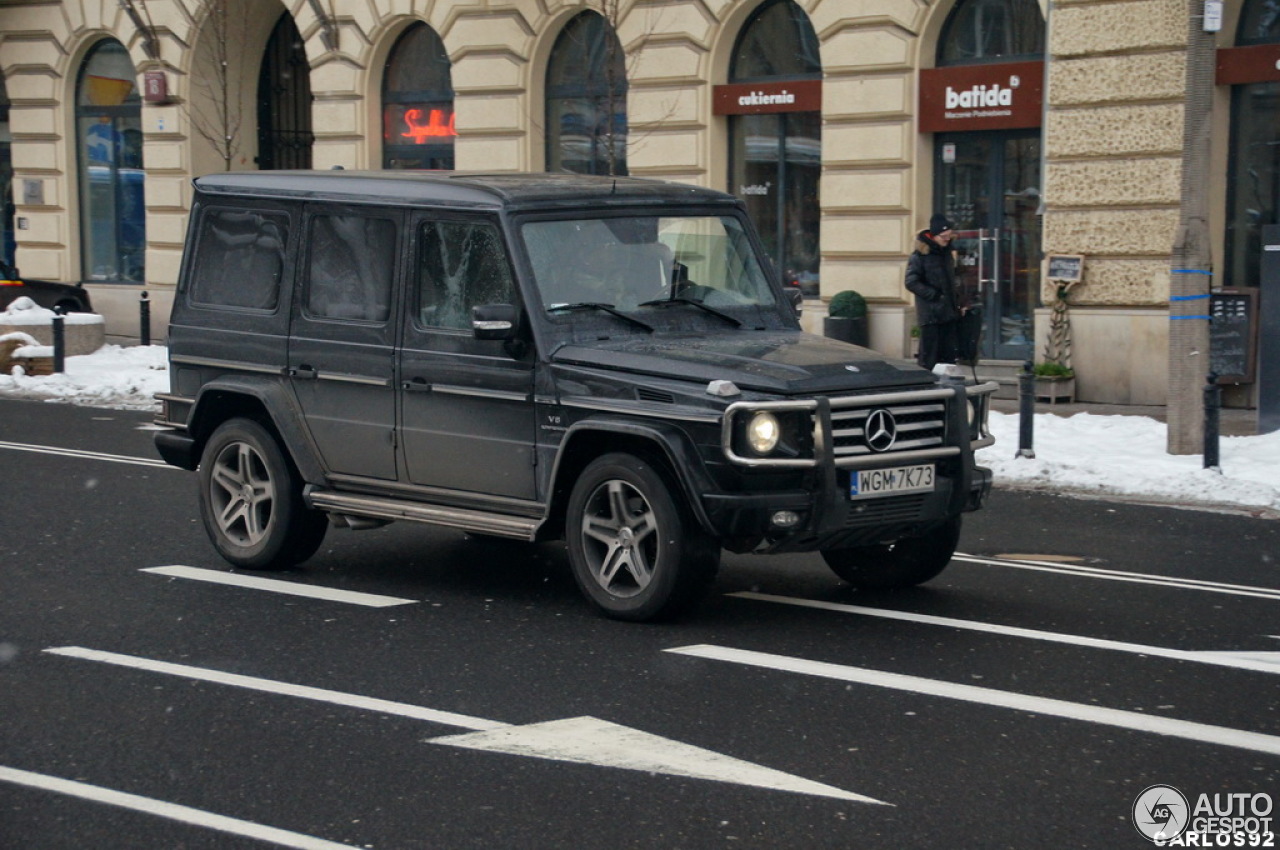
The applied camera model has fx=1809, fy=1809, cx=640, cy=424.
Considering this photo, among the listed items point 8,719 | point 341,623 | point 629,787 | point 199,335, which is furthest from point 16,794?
point 199,335

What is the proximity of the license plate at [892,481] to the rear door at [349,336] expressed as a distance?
94.4 inches

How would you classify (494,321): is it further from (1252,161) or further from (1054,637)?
(1252,161)

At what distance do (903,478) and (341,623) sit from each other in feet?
8.37

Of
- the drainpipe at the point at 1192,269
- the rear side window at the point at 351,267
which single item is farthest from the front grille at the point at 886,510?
the drainpipe at the point at 1192,269

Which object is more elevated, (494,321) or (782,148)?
A: (782,148)

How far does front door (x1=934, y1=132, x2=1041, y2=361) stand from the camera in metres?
19.7

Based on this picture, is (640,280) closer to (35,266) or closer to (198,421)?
(198,421)

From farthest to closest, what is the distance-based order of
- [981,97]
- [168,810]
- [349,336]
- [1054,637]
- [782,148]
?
1. [782,148]
2. [981,97]
3. [349,336]
4. [1054,637]
5. [168,810]

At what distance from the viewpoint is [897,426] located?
775cm

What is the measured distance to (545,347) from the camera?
26.6 ft

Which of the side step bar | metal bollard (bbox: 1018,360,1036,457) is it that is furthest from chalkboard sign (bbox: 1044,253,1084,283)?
the side step bar

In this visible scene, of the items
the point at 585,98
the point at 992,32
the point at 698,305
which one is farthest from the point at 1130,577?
the point at 585,98

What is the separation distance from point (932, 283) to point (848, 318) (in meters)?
2.95

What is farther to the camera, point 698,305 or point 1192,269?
point 1192,269
